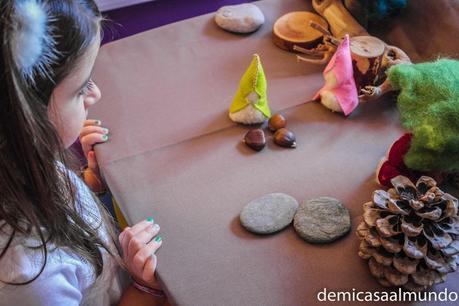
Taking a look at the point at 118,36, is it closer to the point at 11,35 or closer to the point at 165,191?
the point at 165,191

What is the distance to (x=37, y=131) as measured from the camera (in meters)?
0.45

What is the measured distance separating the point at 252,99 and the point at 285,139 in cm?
9

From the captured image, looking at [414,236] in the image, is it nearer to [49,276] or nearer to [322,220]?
[322,220]

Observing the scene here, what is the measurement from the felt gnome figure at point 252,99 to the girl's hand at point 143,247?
0.25 m

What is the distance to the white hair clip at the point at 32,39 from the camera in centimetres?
40

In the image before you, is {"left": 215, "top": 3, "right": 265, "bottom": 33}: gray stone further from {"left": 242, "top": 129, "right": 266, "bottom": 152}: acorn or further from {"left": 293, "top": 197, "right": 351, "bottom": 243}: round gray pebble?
{"left": 293, "top": 197, "right": 351, "bottom": 243}: round gray pebble

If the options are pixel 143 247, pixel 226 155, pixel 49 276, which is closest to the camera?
pixel 49 276

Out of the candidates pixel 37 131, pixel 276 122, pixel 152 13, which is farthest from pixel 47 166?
pixel 152 13

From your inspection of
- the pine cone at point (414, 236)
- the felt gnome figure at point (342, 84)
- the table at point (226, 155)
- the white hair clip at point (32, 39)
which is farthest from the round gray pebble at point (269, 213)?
the white hair clip at point (32, 39)

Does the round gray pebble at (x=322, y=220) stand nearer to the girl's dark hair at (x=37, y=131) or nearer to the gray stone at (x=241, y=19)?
the girl's dark hair at (x=37, y=131)

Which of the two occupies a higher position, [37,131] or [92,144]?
[37,131]

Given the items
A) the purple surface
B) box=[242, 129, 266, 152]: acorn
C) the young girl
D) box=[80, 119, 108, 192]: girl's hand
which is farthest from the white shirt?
the purple surface

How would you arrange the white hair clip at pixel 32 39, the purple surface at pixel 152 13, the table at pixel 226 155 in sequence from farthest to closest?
1. the purple surface at pixel 152 13
2. the table at pixel 226 155
3. the white hair clip at pixel 32 39

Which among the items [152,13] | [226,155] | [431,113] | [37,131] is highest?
[37,131]
